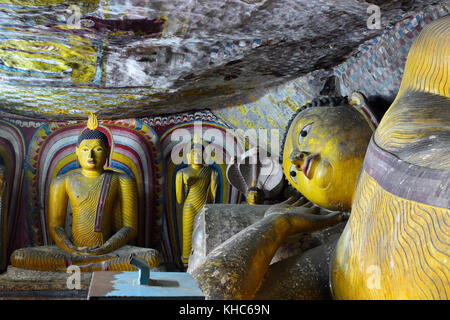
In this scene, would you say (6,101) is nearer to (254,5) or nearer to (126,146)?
(126,146)

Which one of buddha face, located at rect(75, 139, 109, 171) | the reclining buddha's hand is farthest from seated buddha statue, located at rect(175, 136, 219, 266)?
the reclining buddha's hand

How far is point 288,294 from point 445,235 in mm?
790

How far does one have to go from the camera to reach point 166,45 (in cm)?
316

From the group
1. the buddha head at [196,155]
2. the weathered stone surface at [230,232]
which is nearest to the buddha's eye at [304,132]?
the weathered stone surface at [230,232]

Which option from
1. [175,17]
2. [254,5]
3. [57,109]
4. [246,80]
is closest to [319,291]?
[254,5]

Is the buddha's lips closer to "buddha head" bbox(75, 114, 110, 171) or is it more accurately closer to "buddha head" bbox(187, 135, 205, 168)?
"buddha head" bbox(75, 114, 110, 171)

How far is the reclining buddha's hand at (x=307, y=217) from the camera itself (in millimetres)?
2369

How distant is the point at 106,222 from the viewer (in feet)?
17.0

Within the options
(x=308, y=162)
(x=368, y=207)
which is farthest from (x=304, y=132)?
(x=368, y=207)

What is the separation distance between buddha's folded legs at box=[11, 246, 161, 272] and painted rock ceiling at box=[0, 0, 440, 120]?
4.65 feet

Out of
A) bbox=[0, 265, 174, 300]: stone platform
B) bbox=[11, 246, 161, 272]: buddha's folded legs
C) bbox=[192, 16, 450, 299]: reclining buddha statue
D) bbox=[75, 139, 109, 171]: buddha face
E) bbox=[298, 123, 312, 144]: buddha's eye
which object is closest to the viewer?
bbox=[192, 16, 450, 299]: reclining buddha statue

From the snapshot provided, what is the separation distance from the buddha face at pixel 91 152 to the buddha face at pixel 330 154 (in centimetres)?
300

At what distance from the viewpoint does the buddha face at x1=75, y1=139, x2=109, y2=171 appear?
502 centimetres

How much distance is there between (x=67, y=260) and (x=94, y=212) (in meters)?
0.65
